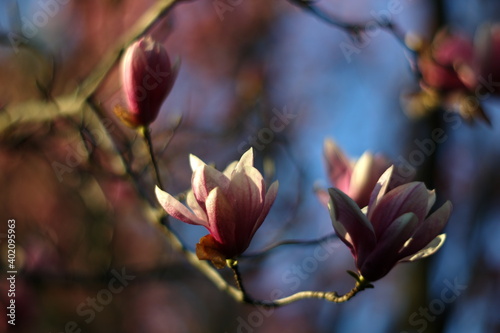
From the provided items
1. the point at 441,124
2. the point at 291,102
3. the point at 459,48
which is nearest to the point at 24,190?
the point at 291,102

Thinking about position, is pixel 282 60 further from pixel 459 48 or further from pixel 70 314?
pixel 459 48

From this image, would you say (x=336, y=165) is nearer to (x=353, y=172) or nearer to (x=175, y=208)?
(x=353, y=172)

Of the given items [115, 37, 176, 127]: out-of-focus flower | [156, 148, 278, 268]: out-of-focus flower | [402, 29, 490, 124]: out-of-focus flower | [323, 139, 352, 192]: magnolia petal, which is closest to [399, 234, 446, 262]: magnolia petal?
[156, 148, 278, 268]: out-of-focus flower

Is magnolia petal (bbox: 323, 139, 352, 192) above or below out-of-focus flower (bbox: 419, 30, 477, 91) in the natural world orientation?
below

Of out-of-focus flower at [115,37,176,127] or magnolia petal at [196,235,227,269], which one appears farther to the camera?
out-of-focus flower at [115,37,176,127]

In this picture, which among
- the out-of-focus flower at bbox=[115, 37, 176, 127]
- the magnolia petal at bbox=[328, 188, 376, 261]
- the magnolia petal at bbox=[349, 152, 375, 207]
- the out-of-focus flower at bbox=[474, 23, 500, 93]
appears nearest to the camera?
the magnolia petal at bbox=[328, 188, 376, 261]

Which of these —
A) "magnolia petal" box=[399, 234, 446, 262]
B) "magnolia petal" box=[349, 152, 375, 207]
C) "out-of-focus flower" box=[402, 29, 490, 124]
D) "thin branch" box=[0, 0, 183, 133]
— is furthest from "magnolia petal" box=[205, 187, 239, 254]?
"out-of-focus flower" box=[402, 29, 490, 124]

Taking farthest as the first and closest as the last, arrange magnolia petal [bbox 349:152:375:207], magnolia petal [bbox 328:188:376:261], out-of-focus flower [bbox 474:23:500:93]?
out-of-focus flower [bbox 474:23:500:93], magnolia petal [bbox 349:152:375:207], magnolia petal [bbox 328:188:376:261]

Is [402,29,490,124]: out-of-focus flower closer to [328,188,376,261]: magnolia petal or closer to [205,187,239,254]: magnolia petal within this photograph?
[328,188,376,261]: magnolia petal
